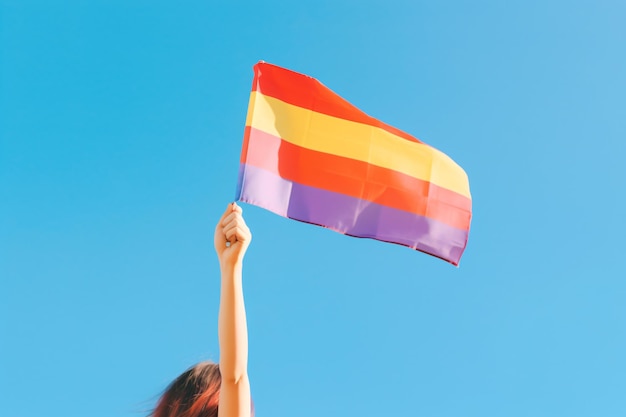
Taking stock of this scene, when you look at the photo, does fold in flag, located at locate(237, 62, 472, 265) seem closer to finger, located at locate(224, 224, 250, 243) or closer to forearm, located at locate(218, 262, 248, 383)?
finger, located at locate(224, 224, 250, 243)

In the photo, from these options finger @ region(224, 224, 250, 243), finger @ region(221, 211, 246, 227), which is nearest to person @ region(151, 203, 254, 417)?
finger @ region(224, 224, 250, 243)

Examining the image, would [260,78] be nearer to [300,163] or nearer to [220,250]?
[300,163]

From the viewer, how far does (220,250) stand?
5309mm

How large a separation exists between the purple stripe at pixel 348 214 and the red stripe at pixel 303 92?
3.90 feet

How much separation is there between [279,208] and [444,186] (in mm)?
2821

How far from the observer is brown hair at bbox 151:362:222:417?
15.3 ft

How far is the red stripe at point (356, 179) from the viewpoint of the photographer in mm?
9398

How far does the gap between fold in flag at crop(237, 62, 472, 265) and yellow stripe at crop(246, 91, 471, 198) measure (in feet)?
0.04

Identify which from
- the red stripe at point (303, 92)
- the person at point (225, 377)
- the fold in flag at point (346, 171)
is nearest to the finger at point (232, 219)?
the person at point (225, 377)

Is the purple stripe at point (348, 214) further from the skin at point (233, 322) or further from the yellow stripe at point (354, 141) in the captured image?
the skin at point (233, 322)

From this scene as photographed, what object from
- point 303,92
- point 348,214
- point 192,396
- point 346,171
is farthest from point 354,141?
point 192,396

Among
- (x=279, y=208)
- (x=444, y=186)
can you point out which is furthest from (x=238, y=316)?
(x=444, y=186)

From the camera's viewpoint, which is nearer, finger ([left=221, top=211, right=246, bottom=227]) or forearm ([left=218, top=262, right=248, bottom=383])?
forearm ([left=218, top=262, right=248, bottom=383])

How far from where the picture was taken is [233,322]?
4797mm
